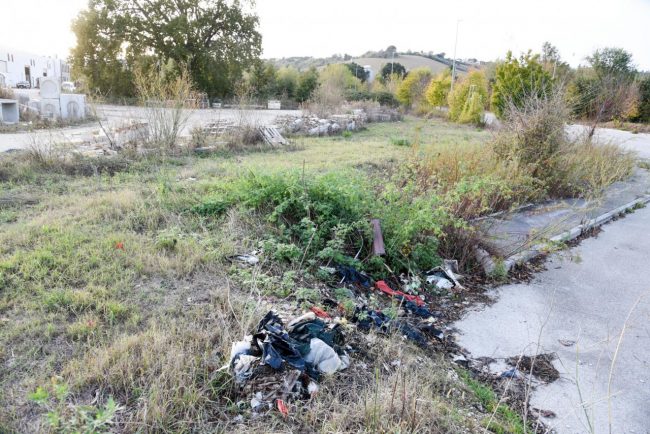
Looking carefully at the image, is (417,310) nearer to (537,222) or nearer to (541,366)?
(541,366)

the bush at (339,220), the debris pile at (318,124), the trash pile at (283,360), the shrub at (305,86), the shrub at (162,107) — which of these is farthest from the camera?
the shrub at (305,86)

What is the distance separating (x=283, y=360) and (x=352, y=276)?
161cm

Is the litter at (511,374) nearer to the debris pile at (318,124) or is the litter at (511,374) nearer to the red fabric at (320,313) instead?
the red fabric at (320,313)

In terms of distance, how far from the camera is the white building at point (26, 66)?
135ft

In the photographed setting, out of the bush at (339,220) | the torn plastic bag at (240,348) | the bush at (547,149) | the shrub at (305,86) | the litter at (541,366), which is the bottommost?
the litter at (541,366)

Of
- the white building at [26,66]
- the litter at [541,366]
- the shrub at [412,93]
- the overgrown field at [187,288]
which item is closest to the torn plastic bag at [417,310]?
the overgrown field at [187,288]

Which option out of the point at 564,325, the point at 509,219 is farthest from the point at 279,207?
Result: the point at 509,219

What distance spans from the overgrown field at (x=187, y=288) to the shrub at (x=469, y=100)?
16.5 m

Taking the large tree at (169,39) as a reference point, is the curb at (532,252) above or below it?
below

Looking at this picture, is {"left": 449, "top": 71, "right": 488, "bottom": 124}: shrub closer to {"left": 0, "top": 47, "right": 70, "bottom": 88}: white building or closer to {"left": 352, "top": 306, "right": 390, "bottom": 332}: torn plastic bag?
{"left": 352, "top": 306, "right": 390, "bottom": 332}: torn plastic bag

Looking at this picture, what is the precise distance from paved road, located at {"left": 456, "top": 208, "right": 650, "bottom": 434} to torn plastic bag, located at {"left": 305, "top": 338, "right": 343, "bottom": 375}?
1.31m

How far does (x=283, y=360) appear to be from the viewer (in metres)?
2.57

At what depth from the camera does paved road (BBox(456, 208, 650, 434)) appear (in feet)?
9.39

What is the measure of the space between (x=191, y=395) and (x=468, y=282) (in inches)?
132
